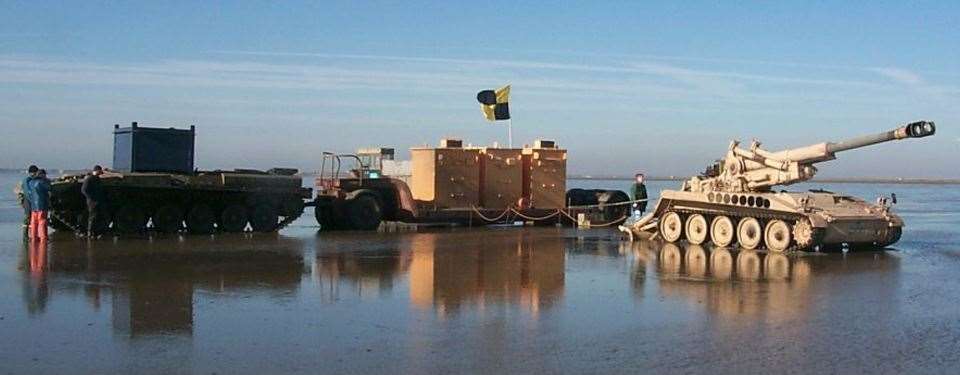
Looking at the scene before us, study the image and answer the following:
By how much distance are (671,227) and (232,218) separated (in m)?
9.17

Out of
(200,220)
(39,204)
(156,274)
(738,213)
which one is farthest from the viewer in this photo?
(200,220)

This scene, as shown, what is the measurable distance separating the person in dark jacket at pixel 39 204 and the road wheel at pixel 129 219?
1847 millimetres

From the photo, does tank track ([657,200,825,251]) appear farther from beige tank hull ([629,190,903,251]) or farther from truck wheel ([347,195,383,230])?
truck wheel ([347,195,383,230])

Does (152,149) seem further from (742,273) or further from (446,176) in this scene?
(742,273)

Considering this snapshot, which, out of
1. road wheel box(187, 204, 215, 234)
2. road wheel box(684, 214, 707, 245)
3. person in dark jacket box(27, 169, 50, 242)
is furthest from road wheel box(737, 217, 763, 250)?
person in dark jacket box(27, 169, 50, 242)

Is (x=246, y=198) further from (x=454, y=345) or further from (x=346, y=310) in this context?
(x=454, y=345)

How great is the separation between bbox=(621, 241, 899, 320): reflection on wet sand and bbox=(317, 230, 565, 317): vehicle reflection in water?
1.42 metres

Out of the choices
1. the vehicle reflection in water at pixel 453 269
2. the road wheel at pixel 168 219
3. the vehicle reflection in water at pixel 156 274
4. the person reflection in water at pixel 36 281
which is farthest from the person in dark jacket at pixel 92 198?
the vehicle reflection in water at pixel 453 269

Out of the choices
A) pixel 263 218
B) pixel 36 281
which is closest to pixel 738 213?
pixel 263 218

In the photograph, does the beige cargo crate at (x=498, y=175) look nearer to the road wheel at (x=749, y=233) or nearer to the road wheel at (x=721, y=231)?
the road wheel at (x=721, y=231)

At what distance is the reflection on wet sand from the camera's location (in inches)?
475

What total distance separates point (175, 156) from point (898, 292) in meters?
15.8

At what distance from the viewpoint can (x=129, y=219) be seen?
21.6 m

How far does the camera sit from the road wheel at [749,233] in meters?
19.9
